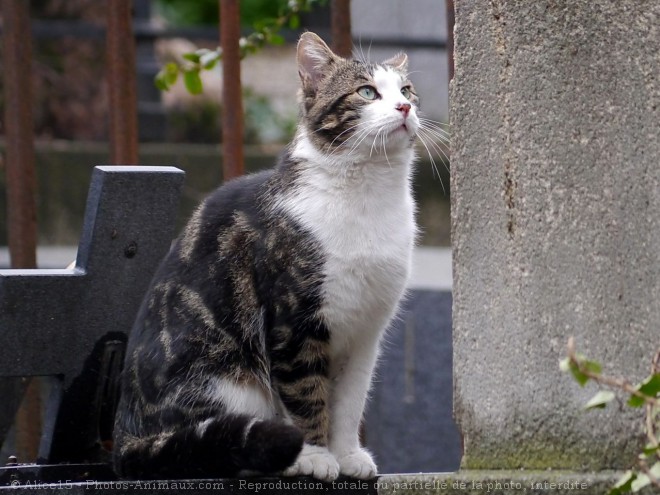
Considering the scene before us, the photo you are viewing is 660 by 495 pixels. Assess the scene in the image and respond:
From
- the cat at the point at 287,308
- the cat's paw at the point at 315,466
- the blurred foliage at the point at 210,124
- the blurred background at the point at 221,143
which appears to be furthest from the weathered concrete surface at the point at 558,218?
the blurred foliage at the point at 210,124

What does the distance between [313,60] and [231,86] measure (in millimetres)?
351

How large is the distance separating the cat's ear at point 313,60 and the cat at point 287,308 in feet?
0.44

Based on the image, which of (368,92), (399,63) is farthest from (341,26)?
(368,92)

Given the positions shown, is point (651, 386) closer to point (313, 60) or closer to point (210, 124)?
point (313, 60)

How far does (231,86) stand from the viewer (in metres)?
3.09

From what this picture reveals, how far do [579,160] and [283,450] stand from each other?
2.62 feet

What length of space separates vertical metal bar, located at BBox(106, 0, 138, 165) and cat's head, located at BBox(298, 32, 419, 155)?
0.61m

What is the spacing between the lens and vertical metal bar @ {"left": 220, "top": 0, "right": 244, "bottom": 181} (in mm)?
3039

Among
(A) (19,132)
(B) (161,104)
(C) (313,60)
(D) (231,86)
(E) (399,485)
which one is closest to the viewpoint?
(E) (399,485)

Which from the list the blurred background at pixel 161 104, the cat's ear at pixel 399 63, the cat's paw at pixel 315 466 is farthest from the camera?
the blurred background at pixel 161 104

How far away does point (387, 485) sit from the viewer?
6.64ft

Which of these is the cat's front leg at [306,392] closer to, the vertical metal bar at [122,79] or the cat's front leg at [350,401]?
the cat's front leg at [350,401]

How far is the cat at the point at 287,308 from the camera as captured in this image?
2.44 metres

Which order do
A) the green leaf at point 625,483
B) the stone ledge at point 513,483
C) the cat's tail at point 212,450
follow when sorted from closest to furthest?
the green leaf at point 625,483 < the stone ledge at point 513,483 < the cat's tail at point 212,450
